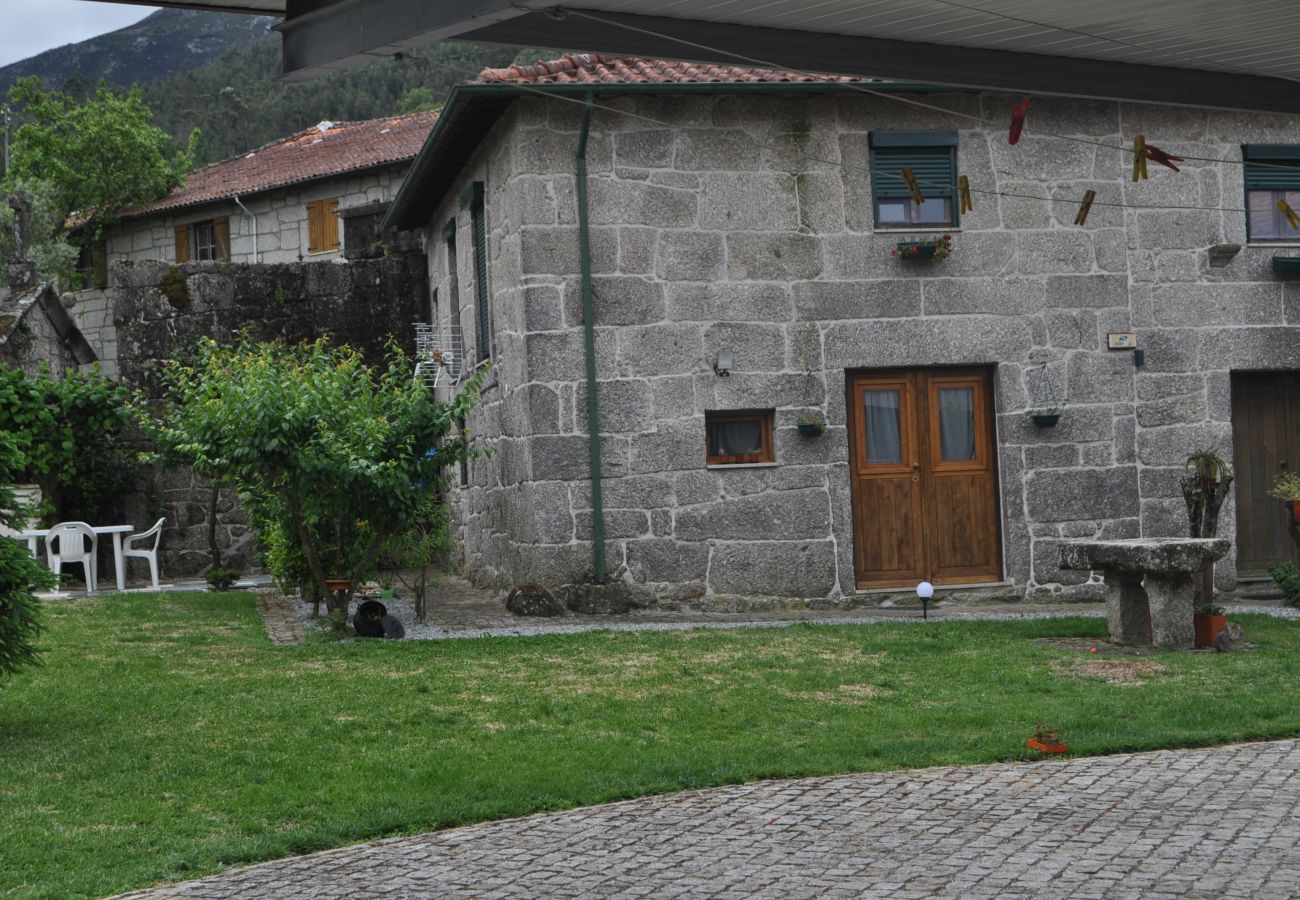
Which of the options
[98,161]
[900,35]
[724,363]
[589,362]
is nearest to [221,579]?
[589,362]

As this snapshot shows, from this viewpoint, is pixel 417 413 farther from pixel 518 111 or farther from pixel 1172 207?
pixel 1172 207

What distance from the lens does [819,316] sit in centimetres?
1326

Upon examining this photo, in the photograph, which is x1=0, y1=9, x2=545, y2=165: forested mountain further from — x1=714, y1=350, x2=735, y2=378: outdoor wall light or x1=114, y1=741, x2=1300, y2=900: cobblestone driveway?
x1=114, y1=741, x2=1300, y2=900: cobblestone driveway

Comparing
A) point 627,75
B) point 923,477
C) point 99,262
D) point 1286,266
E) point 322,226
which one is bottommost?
point 923,477

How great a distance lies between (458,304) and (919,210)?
5.20m

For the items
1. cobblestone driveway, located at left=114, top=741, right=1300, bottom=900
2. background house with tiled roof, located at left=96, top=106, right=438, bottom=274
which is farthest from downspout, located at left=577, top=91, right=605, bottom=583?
background house with tiled roof, located at left=96, top=106, right=438, bottom=274

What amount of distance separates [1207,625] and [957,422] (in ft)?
12.1

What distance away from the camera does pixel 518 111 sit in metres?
12.8

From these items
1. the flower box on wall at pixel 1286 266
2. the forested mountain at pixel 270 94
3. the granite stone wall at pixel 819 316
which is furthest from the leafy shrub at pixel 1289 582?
the forested mountain at pixel 270 94

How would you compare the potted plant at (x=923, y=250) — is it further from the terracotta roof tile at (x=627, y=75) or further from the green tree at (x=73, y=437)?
the green tree at (x=73, y=437)

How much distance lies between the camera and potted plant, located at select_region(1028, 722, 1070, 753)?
7090 mm

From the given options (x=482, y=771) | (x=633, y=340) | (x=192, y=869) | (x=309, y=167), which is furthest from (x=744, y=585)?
(x=309, y=167)

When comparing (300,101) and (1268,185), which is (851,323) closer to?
(1268,185)

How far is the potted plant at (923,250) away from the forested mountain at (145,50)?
108360 millimetres
